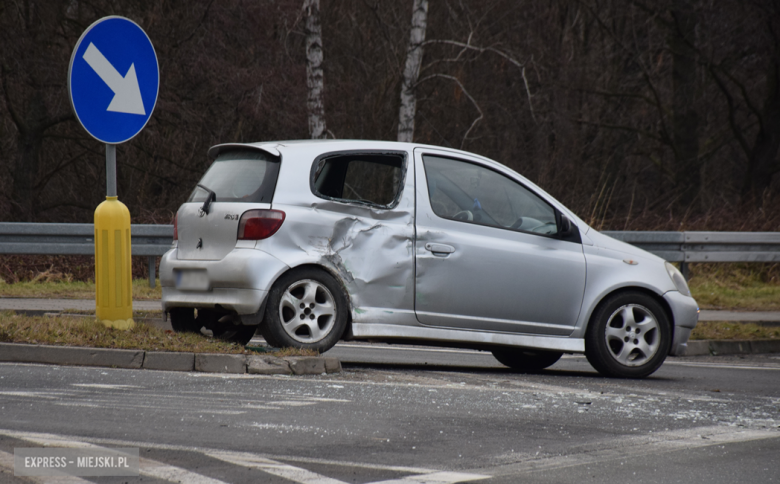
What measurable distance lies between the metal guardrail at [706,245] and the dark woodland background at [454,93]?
2262mm

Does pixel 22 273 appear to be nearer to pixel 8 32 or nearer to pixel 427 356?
pixel 8 32

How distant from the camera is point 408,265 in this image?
23.9 ft

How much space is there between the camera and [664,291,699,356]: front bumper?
25.9ft

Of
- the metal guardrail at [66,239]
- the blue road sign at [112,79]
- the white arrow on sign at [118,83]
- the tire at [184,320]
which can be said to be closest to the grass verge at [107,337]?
the tire at [184,320]

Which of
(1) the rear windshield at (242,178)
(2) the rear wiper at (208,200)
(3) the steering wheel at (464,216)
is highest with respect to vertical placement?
(1) the rear windshield at (242,178)

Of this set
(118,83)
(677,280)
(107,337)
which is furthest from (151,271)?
(677,280)

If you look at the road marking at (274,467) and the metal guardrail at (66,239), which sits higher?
the metal guardrail at (66,239)

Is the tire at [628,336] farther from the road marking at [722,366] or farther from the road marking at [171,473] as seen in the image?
the road marking at [171,473]

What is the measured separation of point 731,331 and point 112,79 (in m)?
6.95

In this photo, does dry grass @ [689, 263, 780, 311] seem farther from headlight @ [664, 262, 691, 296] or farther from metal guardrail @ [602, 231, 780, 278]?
headlight @ [664, 262, 691, 296]

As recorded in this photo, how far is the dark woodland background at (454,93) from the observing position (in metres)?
18.4

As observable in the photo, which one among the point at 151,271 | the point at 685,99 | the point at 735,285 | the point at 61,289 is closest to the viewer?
the point at 61,289

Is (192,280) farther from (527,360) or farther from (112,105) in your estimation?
(527,360)

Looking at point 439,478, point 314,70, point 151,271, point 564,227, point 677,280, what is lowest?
point 151,271
